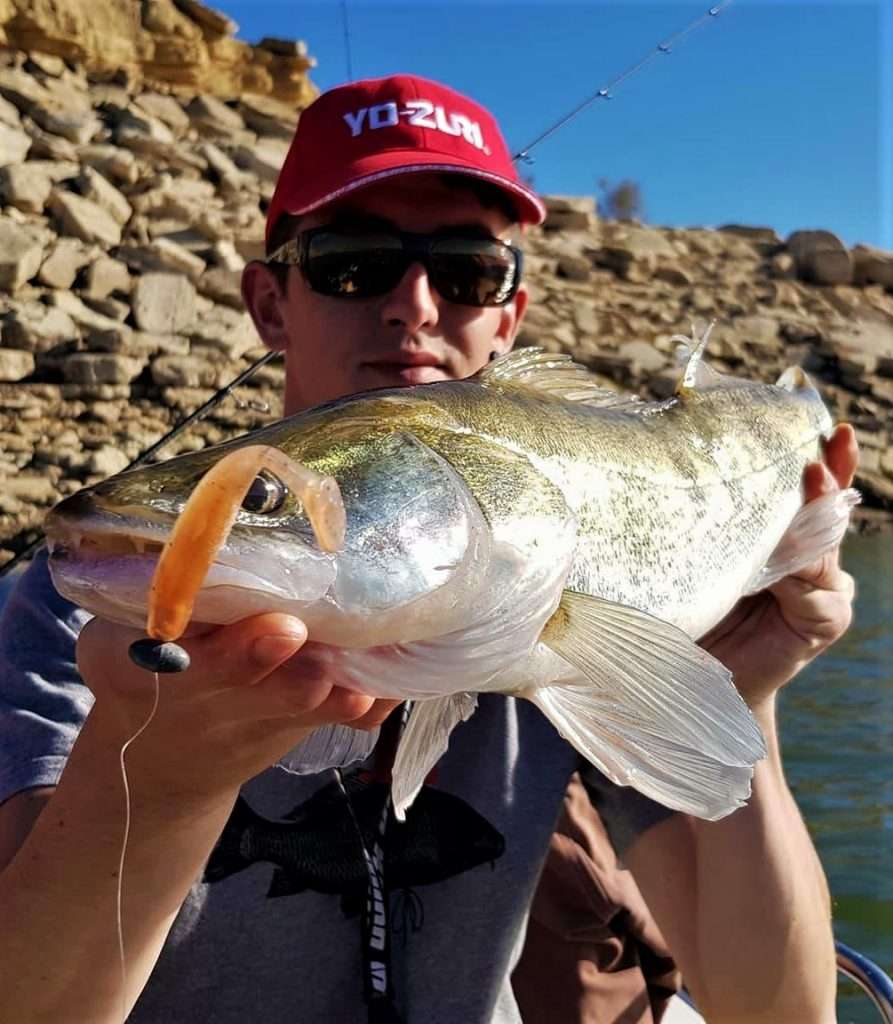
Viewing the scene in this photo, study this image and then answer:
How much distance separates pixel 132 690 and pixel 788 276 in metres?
19.9

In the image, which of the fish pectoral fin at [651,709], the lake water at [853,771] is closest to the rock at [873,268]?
the lake water at [853,771]

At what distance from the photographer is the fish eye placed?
1186 mm

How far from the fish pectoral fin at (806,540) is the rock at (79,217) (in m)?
9.45

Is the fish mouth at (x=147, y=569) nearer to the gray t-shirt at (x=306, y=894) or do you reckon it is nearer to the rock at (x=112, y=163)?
the gray t-shirt at (x=306, y=894)

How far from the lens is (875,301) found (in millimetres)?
19594

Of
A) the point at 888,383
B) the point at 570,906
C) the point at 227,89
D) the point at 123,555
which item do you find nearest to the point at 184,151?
the point at 227,89

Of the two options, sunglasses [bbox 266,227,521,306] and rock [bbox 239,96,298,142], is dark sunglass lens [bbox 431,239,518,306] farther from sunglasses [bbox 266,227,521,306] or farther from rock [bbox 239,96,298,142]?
rock [bbox 239,96,298,142]

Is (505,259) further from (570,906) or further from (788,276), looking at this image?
(788,276)

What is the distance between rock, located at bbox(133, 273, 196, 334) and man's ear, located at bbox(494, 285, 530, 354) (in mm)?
8095

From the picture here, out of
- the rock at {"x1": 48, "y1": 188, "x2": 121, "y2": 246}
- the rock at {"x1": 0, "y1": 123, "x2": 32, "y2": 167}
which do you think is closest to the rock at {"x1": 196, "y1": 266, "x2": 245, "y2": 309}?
the rock at {"x1": 48, "y1": 188, "x2": 121, "y2": 246}

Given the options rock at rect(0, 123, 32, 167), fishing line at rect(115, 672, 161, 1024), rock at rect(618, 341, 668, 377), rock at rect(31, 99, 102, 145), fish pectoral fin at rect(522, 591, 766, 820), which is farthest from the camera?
rock at rect(618, 341, 668, 377)

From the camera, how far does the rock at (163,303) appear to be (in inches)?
405

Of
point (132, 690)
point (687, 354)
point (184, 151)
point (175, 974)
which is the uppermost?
point (184, 151)

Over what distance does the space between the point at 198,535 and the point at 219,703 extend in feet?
1.05
